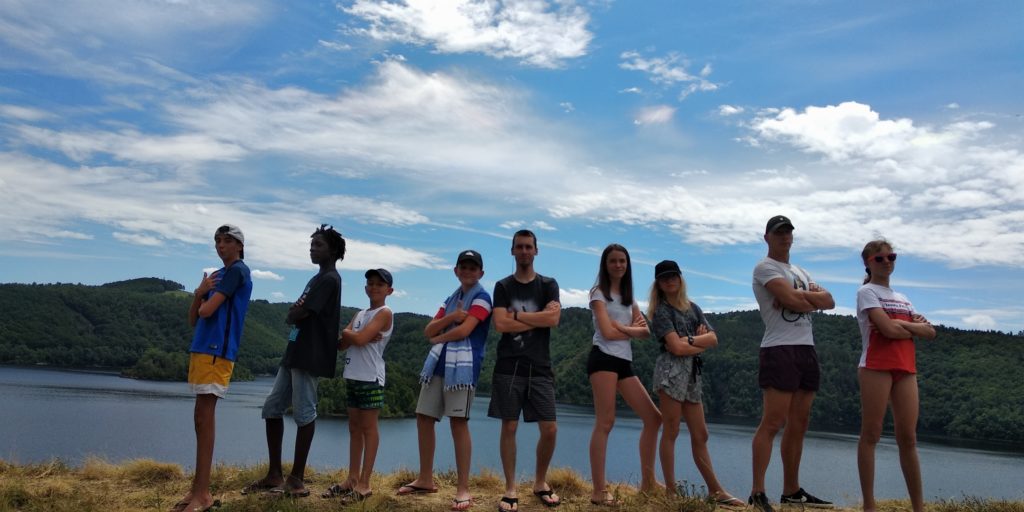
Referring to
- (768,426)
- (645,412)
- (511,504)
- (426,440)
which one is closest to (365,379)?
(426,440)

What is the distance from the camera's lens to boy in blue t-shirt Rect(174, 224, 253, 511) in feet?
16.5

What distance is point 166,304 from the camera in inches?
6024

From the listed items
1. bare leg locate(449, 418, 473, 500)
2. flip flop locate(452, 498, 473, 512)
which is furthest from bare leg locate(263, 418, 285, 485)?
flip flop locate(452, 498, 473, 512)

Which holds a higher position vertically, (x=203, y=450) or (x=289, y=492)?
(x=203, y=450)

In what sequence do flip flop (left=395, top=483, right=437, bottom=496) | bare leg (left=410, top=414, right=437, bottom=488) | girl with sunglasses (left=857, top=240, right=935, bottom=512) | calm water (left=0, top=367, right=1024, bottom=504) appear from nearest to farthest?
girl with sunglasses (left=857, top=240, right=935, bottom=512) → bare leg (left=410, top=414, right=437, bottom=488) → flip flop (left=395, top=483, right=437, bottom=496) → calm water (left=0, top=367, right=1024, bottom=504)

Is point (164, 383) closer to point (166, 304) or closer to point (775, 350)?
point (166, 304)

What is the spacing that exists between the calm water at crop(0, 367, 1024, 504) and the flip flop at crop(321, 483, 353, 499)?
20.5 m

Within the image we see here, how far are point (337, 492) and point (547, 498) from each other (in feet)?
5.68

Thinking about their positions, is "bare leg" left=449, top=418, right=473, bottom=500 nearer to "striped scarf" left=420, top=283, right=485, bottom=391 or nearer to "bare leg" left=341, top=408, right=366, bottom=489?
"striped scarf" left=420, top=283, right=485, bottom=391

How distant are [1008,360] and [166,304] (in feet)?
506

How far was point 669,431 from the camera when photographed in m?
5.45

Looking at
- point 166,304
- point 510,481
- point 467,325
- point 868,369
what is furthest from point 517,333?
point 166,304

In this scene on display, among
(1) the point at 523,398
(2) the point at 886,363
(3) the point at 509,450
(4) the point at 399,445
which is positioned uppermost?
(2) the point at 886,363

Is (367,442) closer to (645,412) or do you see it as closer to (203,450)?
(203,450)
